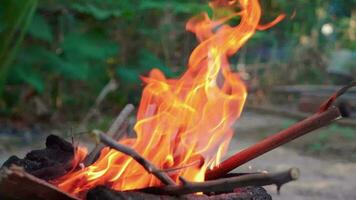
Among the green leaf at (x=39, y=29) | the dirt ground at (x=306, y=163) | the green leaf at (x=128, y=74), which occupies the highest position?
the green leaf at (x=39, y=29)

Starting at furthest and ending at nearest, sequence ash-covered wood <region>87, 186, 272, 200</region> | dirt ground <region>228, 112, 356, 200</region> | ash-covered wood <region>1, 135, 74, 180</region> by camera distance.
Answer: dirt ground <region>228, 112, 356, 200</region> < ash-covered wood <region>1, 135, 74, 180</region> < ash-covered wood <region>87, 186, 272, 200</region>

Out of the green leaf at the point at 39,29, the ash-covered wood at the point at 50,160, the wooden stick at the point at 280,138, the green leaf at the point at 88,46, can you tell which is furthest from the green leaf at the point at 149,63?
the wooden stick at the point at 280,138

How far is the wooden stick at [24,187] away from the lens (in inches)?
68.3

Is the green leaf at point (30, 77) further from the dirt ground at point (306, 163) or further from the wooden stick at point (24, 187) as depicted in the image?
the wooden stick at point (24, 187)

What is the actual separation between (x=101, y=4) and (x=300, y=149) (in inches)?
96.9

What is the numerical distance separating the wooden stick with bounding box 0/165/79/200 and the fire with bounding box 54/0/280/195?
0.16 meters

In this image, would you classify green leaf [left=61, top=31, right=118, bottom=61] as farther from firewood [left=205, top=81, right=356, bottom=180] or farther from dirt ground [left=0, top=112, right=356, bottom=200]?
firewood [left=205, top=81, right=356, bottom=180]

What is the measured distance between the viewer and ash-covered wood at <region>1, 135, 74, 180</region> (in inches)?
82.3

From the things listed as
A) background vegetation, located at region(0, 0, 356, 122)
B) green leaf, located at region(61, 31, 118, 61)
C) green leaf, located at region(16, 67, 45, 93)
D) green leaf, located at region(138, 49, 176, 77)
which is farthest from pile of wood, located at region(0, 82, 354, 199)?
green leaf, located at region(138, 49, 176, 77)

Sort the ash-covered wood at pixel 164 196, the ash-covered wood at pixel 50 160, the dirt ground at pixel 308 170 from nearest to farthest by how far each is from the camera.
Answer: the ash-covered wood at pixel 164 196
the ash-covered wood at pixel 50 160
the dirt ground at pixel 308 170

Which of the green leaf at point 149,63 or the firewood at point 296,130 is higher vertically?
the firewood at point 296,130

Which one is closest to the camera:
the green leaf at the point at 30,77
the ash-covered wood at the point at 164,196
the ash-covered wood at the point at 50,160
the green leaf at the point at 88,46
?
the ash-covered wood at the point at 164,196

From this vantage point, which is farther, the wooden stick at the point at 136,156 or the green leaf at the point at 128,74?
the green leaf at the point at 128,74

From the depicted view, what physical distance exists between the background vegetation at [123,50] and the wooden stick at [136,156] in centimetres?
180
